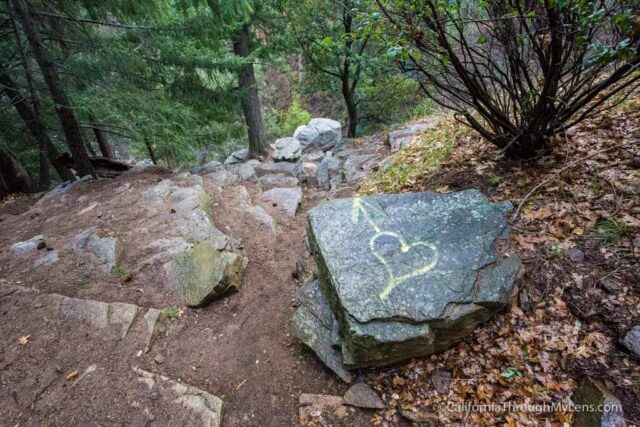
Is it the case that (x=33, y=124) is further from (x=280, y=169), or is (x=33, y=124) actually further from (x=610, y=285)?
(x=610, y=285)

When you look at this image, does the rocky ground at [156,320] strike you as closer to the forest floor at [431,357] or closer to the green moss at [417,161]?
the forest floor at [431,357]

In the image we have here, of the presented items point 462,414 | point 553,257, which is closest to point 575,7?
point 553,257

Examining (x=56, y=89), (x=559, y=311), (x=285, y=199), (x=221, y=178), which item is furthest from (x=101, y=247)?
(x=559, y=311)

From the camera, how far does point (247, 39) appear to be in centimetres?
927

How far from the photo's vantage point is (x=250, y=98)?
10086 mm

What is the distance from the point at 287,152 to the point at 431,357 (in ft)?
29.4

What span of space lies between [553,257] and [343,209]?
6.06ft

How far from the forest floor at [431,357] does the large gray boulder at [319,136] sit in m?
9.11

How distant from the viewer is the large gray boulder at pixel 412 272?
2.35 meters

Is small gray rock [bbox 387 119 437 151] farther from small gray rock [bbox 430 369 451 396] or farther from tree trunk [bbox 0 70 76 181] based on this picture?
tree trunk [bbox 0 70 76 181]

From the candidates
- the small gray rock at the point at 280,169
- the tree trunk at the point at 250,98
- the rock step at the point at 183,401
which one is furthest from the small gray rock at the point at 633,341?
the tree trunk at the point at 250,98

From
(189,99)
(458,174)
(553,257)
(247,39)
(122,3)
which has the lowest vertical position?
(553,257)

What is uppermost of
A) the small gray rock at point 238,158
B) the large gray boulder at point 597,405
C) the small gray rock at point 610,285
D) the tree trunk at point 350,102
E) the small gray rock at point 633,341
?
the tree trunk at point 350,102

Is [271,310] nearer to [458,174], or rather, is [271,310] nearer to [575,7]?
[458,174]
